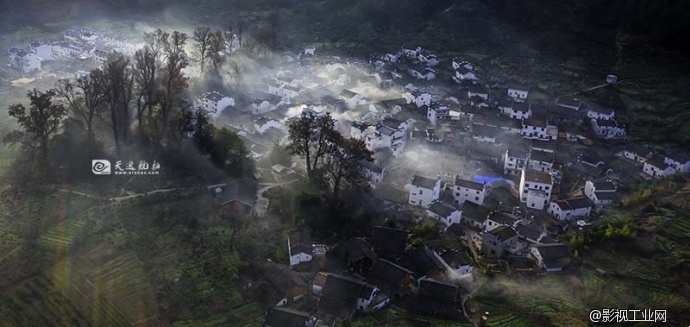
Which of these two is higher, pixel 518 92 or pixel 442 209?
pixel 518 92

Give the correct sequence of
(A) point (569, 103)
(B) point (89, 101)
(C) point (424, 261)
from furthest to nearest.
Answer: (A) point (569, 103) < (B) point (89, 101) < (C) point (424, 261)

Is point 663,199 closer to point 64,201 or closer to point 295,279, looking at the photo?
point 295,279

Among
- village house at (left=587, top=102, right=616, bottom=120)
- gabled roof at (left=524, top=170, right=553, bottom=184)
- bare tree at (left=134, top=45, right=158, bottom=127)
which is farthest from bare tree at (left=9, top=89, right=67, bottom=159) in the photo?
village house at (left=587, top=102, right=616, bottom=120)

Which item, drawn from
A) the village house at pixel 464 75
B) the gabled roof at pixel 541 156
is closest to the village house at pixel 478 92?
the village house at pixel 464 75

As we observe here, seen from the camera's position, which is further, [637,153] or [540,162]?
[637,153]

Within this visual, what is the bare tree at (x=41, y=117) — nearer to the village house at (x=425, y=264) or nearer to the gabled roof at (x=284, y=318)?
the gabled roof at (x=284, y=318)

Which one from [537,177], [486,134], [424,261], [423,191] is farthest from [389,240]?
[486,134]

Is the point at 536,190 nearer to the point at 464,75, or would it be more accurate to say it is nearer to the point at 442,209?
the point at 442,209

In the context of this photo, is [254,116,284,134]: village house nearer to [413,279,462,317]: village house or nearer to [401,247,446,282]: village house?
[401,247,446,282]: village house
